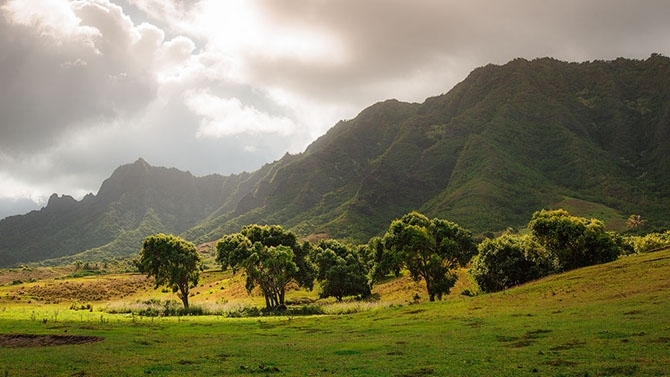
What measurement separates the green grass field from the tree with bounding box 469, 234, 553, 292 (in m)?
19.5

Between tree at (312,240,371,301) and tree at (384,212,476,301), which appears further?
tree at (312,240,371,301)

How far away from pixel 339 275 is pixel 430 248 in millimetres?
24274

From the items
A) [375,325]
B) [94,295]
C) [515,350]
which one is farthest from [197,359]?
[94,295]

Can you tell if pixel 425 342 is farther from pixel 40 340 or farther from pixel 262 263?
pixel 262 263

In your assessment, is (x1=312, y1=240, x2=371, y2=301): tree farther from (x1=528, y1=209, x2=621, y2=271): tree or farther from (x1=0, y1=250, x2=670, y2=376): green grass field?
(x1=528, y1=209, x2=621, y2=271): tree

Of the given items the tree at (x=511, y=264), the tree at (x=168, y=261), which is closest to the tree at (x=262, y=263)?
the tree at (x=168, y=261)

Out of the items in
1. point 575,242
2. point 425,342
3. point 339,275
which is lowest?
point 425,342

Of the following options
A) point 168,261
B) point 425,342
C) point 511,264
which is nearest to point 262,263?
point 168,261

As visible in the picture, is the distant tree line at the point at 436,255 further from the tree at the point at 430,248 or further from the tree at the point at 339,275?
the tree at the point at 339,275

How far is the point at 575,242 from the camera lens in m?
68.6

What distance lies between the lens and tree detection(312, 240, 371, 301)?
87750 millimetres

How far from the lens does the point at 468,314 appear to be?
1714 inches

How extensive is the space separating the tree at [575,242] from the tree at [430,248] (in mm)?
13537

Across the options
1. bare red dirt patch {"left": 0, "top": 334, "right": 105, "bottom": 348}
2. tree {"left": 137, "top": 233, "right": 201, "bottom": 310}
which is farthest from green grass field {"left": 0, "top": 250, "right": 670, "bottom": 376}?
tree {"left": 137, "top": 233, "right": 201, "bottom": 310}
